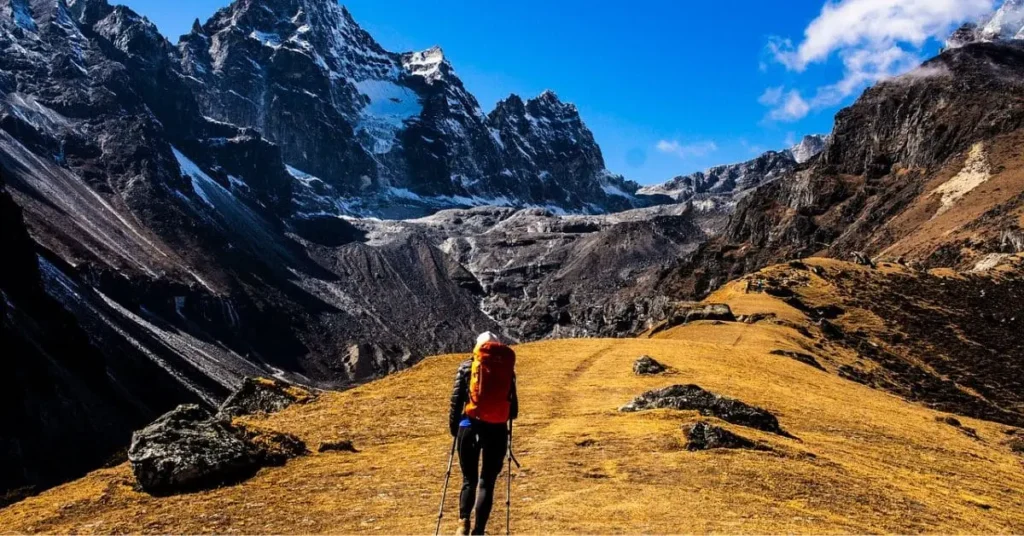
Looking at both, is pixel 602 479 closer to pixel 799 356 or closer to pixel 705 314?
pixel 799 356

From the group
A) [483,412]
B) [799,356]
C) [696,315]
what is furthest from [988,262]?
[483,412]

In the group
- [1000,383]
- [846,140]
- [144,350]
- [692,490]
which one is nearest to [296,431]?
[692,490]

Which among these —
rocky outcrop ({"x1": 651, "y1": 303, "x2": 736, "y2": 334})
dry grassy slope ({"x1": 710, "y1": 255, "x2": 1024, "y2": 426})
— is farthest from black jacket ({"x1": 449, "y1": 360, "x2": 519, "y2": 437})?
rocky outcrop ({"x1": 651, "y1": 303, "x2": 736, "y2": 334})

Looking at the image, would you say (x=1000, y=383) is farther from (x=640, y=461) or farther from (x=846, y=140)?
(x=846, y=140)

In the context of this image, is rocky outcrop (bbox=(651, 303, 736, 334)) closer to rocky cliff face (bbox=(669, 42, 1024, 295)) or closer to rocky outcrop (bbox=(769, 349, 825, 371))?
rocky outcrop (bbox=(769, 349, 825, 371))

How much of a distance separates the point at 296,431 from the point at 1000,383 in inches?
1837

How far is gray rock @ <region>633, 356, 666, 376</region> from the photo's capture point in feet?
107

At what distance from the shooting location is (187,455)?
56.3 feet

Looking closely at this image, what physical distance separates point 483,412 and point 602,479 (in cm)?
497

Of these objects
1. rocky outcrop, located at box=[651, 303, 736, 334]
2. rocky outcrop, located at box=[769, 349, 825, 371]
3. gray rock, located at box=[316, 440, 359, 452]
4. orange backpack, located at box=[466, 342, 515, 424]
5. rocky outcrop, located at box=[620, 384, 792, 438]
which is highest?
rocky outcrop, located at box=[651, 303, 736, 334]

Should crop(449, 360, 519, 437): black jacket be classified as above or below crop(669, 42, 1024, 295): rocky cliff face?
below

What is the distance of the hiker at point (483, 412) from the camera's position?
13.6 m

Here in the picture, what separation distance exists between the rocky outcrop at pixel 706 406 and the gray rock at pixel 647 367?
23.7ft

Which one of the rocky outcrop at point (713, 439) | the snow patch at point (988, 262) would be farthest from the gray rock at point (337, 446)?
the snow patch at point (988, 262)
